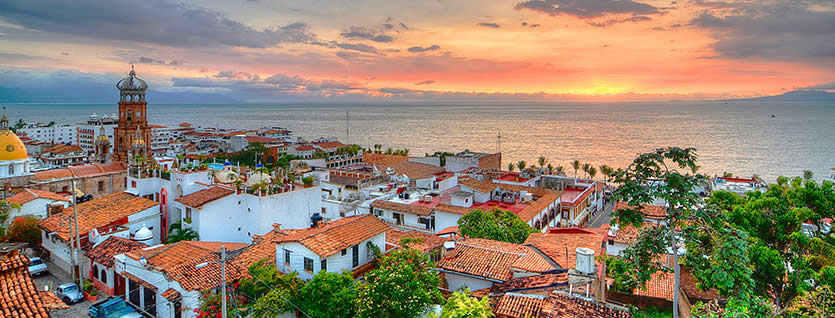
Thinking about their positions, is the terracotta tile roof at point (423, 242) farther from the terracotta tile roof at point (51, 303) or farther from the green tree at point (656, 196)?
the terracotta tile roof at point (51, 303)

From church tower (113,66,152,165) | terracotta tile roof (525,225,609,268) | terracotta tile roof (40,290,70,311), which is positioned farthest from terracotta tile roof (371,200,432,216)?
church tower (113,66,152,165)

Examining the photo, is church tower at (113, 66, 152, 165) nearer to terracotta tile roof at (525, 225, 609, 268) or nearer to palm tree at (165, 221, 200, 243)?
palm tree at (165, 221, 200, 243)

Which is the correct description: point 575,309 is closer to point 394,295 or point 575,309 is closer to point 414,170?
point 394,295

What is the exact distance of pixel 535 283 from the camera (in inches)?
569

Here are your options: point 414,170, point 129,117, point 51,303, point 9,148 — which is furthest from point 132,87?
point 51,303

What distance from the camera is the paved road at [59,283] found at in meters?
17.7

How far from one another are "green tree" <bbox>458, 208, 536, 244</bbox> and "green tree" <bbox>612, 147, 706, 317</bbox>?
13.4 metres

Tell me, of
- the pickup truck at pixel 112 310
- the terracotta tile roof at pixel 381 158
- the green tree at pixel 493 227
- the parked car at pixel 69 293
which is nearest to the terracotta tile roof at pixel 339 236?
the pickup truck at pixel 112 310

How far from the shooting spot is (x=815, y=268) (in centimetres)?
1642

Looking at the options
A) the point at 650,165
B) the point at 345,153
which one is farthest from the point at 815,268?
the point at 345,153

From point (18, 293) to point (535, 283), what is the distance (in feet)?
43.2

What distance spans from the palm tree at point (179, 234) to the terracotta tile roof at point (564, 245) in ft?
56.0

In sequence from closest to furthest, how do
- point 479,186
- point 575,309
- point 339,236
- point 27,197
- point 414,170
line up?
point 575,309
point 339,236
point 27,197
point 479,186
point 414,170

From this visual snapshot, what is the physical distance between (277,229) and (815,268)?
2211cm
